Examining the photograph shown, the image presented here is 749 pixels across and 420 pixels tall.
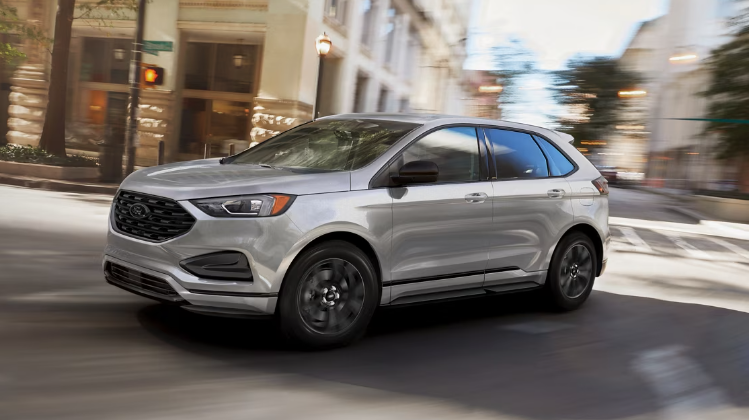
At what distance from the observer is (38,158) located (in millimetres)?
18781

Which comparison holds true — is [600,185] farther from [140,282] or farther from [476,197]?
[140,282]

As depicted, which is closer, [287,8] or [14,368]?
[14,368]

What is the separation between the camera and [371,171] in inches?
217

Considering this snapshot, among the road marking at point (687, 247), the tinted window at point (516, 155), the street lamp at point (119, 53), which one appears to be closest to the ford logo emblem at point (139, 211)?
the tinted window at point (516, 155)

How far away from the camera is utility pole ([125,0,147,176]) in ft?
56.7

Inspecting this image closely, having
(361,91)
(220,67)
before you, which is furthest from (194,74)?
(361,91)

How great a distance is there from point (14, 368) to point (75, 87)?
→ 23.7m

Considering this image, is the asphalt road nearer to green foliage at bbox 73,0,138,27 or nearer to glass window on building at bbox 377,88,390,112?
green foliage at bbox 73,0,138,27

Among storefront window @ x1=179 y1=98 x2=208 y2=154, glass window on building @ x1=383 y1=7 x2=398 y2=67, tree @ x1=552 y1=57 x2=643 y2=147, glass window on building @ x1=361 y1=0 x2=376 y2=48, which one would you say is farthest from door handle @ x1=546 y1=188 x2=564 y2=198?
glass window on building @ x1=383 y1=7 x2=398 y2=67

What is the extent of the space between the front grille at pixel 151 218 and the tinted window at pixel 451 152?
1701 millimetres

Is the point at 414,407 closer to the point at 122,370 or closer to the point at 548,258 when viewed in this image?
the point at 122,370

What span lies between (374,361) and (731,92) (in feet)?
83.8

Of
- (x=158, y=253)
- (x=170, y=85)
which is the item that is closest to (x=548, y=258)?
(x=158, y=253)

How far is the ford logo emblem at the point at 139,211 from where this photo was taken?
5.14m
